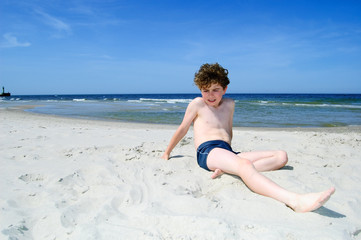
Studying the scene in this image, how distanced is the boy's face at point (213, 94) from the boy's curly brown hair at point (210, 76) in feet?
0.16

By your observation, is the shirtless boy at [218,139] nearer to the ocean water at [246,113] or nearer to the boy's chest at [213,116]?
the boy's chest at [213,116]

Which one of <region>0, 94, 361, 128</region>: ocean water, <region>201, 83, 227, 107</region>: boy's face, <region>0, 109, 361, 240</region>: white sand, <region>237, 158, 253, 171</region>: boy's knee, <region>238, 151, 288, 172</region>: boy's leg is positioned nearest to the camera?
<region>0, 109, 361, 240</region>: white sand

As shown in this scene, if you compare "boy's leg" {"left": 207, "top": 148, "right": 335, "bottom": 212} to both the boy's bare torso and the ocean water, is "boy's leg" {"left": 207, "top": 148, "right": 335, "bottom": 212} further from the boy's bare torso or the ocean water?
the ocean water

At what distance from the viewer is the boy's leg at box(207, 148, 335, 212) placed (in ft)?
6.42

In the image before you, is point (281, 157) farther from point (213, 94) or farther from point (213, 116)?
point (213, 94)

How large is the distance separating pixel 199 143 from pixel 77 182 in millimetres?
1461

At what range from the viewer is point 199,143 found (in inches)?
128

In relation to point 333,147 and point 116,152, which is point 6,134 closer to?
point 116,152

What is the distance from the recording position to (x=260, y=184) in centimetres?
227

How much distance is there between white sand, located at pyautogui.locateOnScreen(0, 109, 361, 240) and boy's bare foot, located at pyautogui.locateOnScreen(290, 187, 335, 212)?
58 millimetres

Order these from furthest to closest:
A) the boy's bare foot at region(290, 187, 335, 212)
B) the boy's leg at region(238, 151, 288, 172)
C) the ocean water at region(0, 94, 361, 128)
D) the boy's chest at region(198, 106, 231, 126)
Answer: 1. the ocean water at region(0, 94, 361, 128)
2. the boy's chest at region(198, 106, 231, 126)
3. the boy's leg at region(238, 151, 288, 172)
4. the boy's bare foot at region(290, 187, 335, 212)

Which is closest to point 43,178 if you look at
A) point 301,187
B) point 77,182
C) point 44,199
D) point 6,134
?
point 77,182

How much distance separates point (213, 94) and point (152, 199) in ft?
4.93

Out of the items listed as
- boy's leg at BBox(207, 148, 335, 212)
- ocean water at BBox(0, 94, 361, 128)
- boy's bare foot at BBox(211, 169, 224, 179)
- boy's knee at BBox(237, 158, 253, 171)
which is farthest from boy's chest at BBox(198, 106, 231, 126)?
ocean water at BBox(0, 94, 361, 128)
